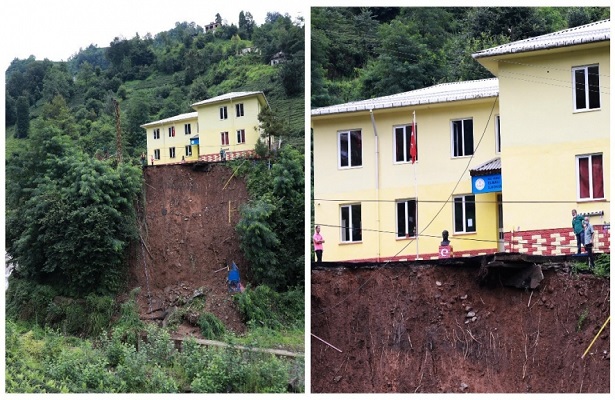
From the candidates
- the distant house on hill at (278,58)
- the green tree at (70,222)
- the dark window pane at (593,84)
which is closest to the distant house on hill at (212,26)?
the distant house on hill at (278,58)

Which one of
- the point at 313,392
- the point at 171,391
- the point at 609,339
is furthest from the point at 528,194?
the point at 171,391

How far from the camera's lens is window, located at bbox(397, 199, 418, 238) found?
1627 centimetres

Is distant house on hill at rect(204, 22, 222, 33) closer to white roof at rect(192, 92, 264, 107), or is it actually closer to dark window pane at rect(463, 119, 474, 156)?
white roof at rect(192, 92, 264, 107)

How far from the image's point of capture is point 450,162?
53.9 feet

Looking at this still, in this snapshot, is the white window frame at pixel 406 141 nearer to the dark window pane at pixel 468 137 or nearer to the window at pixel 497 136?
the dark window pane at pixel 468 137

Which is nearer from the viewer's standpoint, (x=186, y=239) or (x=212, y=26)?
(x=186, y=239)

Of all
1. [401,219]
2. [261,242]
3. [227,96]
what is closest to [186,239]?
[261,242]

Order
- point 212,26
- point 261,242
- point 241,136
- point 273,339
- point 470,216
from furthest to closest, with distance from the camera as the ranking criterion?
point 212,26 → point 241,136 → point 261,242 → point 273,339 → point 470,216

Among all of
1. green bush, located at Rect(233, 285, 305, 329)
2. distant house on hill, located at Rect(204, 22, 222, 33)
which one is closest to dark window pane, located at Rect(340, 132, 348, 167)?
green bush, located at Rect(233, 285, 305, 329)

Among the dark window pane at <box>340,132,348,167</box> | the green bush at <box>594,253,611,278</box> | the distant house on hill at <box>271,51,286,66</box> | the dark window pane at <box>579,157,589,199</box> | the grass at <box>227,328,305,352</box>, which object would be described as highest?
the distant house on hill at <box>271,51,286,66</box>

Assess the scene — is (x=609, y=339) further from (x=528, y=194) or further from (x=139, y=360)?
(x=139, y=360)

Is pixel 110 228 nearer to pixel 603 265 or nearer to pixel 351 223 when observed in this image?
pixel 351 223

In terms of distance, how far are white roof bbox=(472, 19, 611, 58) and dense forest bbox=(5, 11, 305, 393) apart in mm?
5621

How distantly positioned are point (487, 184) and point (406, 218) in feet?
4.45
